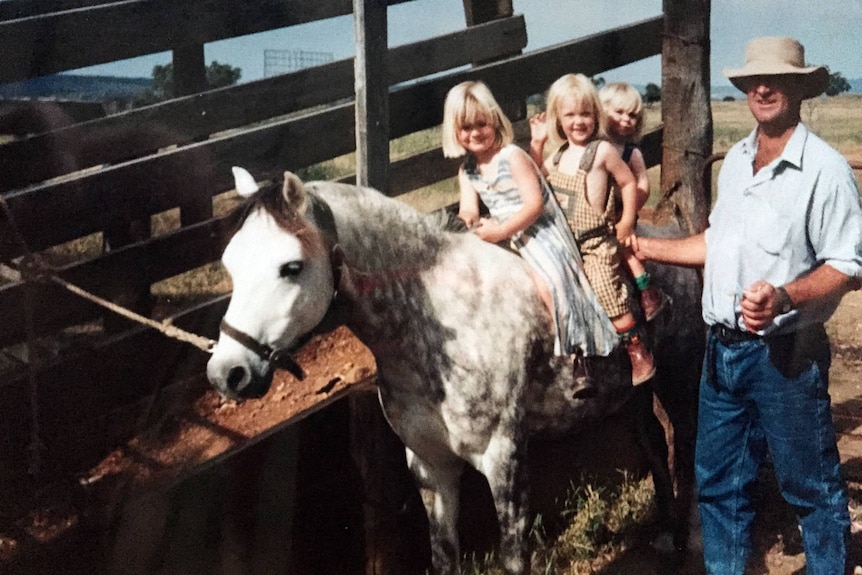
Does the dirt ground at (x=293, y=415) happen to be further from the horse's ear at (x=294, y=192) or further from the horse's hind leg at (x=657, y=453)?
the horse's ear at (x=294, y=192)

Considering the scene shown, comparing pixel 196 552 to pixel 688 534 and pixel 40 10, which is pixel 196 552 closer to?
pixel 688 534

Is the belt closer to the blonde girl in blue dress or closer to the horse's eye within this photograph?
the blonde girl in blue dress

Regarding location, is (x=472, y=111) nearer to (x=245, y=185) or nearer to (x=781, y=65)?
(x=245, y=185)

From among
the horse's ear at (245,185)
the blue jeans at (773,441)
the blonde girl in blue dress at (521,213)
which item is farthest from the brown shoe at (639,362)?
the horse's ear at (245,185)

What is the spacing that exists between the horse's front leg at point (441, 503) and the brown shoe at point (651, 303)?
99 cm

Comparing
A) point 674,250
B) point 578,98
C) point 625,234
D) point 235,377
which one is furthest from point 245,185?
point 674,250

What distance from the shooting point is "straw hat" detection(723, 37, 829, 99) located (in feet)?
8.71

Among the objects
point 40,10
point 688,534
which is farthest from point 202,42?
point 688,534

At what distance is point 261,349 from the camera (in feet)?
8.05

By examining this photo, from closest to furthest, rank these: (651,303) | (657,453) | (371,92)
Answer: (371,92)
(651,303)
(657,453)

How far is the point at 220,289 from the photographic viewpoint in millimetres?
4598

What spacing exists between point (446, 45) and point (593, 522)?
247cm

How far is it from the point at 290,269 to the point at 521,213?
95cm

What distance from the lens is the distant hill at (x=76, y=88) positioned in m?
3.10
